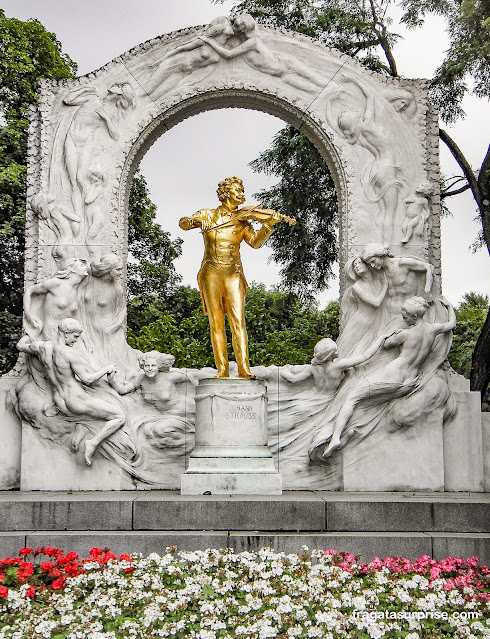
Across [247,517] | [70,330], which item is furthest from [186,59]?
[247,517]

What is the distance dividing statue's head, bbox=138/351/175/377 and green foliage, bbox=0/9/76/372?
7.31 meters

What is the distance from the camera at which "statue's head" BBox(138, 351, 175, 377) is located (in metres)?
8.57

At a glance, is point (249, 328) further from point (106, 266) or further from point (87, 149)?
point (106, 266)

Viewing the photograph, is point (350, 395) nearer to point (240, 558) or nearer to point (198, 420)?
point (198, 420)

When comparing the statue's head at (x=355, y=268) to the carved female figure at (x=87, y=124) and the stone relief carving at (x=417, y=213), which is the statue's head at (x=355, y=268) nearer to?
the stone relief carving at (x=417, y=213)

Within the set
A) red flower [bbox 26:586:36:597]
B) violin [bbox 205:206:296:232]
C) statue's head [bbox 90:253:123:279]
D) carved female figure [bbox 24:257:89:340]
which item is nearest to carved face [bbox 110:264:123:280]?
statue's head [bbox 90:253:123:279]

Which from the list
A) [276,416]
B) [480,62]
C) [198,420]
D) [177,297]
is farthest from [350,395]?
[177,297]

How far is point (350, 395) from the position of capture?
8.34 metres

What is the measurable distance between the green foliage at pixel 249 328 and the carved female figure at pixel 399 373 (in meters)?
6.84

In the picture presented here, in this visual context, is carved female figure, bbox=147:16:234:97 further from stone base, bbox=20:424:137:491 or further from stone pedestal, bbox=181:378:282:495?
stone base, bbox=20:424:137:491

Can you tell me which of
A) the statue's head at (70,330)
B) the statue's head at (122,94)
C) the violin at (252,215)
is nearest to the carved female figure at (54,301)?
the statue's head at (70,330)

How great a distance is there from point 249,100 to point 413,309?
11.0 feet

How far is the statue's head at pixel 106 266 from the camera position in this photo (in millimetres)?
8719

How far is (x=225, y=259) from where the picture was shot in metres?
8.77
